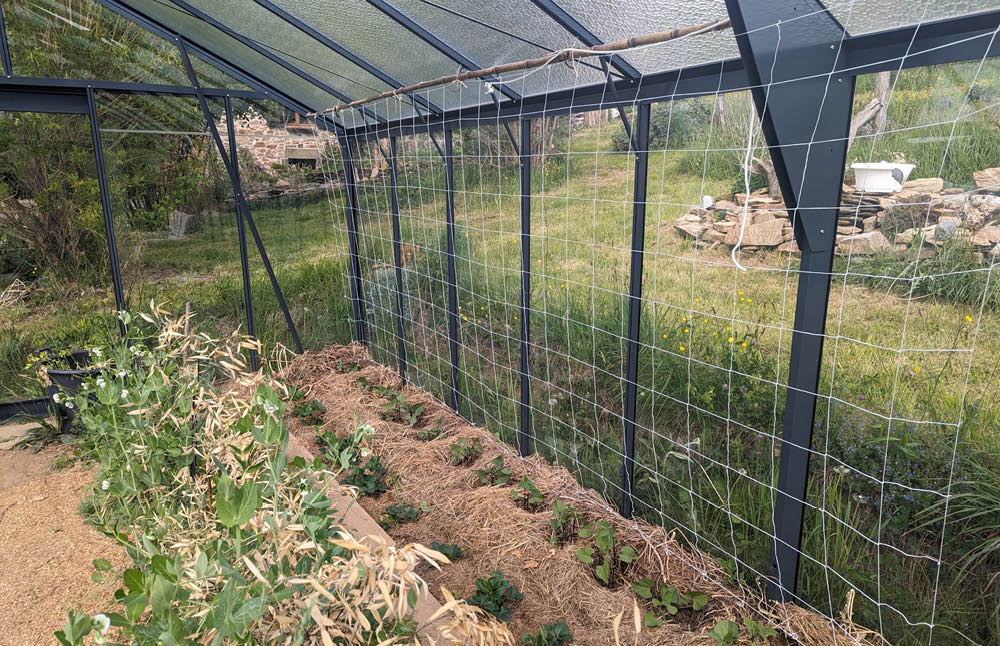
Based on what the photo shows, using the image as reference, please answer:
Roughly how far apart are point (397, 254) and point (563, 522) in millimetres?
2377

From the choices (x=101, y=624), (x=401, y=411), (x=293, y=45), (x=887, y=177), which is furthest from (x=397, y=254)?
(x=101, y=624)

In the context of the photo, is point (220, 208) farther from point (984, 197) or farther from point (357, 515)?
point (984, 197)

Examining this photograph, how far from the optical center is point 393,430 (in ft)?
11.7

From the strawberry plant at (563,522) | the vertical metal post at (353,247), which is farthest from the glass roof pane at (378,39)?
the strawberry plant at (563,522)

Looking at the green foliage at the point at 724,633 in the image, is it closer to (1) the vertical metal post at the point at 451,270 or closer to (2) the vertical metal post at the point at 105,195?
(1) the vertical metal post at the point at 451,270

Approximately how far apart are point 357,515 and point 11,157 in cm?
425

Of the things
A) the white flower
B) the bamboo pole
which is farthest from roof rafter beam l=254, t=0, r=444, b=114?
the white flower

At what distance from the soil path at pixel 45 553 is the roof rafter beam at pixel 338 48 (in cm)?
242

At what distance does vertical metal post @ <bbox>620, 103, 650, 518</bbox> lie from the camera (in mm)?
2219

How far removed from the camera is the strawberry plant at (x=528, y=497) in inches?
105

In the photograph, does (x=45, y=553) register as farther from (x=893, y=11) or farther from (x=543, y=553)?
(x=893, y=11)

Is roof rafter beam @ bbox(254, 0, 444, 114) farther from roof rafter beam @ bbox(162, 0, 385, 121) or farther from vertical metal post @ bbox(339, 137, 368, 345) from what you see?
vertical metal post @ bbox(339, 137, 368, 345)

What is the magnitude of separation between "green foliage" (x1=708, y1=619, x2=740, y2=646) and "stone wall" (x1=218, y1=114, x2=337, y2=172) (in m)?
4.31

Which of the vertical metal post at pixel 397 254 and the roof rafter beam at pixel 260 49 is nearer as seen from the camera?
the roof rafter beam at pixel 260 49
